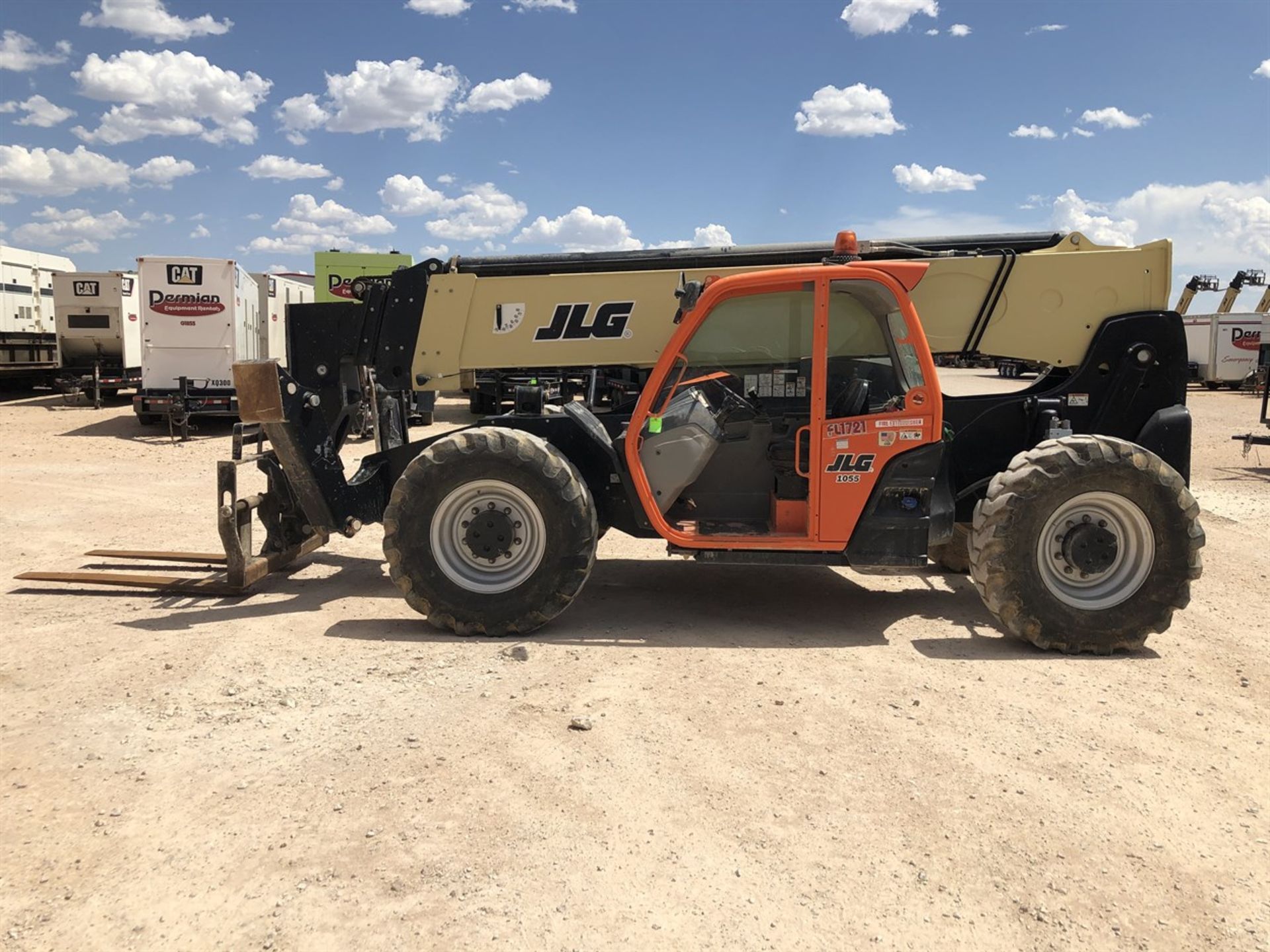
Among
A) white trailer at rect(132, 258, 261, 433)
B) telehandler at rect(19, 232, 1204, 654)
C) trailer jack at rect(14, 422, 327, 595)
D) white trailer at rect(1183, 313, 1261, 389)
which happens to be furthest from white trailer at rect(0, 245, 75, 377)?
white trailer at rect(1183, 313, 1261, 389)

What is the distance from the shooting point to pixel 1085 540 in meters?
5.83

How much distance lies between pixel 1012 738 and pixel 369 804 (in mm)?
2957

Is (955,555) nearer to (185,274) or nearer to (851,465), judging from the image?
(851,465)

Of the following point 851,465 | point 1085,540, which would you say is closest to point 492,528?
point 851,465

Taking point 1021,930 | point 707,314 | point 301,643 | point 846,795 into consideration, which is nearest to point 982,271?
point 707,314

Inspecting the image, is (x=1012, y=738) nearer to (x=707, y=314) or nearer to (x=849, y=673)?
(x=849, y=673)

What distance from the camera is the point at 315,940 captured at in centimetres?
296

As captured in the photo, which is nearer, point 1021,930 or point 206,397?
point 1021,930

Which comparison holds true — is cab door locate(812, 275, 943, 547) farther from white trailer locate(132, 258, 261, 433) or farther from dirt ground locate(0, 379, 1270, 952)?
white trailer locate(132, 258, 261, 433)

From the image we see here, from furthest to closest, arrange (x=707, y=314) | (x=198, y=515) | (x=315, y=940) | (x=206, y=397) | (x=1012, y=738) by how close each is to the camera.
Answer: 1. (x=206, y=397)
2. (x=198, y=515)
3. (x=707, y=314)
4. (x=1012, y=738)
5. (x=315, y=940)

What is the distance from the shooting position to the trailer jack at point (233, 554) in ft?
22.1

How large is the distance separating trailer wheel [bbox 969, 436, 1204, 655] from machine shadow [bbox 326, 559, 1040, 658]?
0.31 meters

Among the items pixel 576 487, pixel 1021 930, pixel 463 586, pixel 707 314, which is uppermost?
pixel 707 314

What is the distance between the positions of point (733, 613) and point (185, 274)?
15.7 metres
